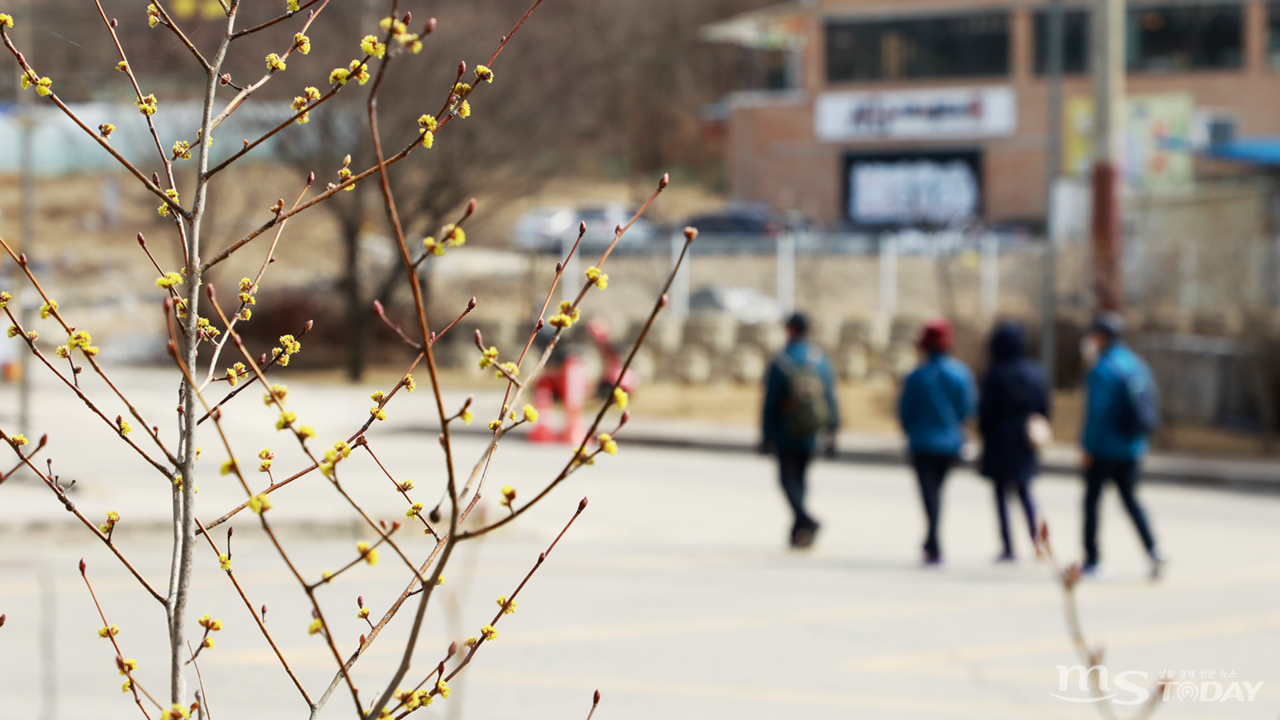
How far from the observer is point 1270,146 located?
28719mm

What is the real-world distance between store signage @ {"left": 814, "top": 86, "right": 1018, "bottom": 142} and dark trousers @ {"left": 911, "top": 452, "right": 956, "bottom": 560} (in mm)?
42155

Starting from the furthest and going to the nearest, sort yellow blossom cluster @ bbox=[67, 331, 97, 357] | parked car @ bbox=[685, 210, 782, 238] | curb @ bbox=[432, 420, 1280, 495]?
parked car @ bbox=[685, 210, 782, 238] < curb @ bbox=[432, 420, 1280, 495] < yellow blossom cluster @ bbox=[67, 331, 97, 357]

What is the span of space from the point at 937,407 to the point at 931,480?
0.49 m

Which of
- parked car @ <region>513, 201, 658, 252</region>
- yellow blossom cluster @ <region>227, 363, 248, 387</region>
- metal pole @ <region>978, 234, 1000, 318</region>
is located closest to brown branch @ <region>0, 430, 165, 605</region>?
yellow blossom cluster @ <region>227, 363, 248, 387</region>

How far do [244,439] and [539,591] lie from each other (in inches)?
363

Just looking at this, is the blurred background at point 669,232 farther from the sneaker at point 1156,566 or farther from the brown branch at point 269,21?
the sneaker at point 1156,566

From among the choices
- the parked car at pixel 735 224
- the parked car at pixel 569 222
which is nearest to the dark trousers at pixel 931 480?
the parked car at pixel 569 222

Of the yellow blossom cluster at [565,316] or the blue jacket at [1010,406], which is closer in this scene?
the yellow blossom cluster at [565,316]

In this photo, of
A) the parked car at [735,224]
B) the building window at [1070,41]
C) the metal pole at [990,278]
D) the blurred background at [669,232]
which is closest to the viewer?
the blurred background at [669,232]

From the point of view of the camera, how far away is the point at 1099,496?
28.3 ft

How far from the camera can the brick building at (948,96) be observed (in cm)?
4716

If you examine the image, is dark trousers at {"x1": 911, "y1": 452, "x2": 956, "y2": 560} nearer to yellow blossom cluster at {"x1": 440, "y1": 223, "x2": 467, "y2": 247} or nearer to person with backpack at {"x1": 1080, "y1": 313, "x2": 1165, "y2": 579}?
person with backpack at {"x1": 1080, "y1": 313, "x2": 1165, "y2": 579}

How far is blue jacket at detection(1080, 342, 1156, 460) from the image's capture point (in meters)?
8.55

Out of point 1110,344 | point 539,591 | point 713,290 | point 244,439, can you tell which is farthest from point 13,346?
point 1110,344
